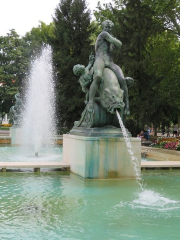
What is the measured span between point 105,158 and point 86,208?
2.71 metres

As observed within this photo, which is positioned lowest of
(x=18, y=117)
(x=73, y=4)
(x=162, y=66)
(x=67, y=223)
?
(x=67, y=223)

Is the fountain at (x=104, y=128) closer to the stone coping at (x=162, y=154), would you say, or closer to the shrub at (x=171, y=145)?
the stone coping at (x=162, y=154)

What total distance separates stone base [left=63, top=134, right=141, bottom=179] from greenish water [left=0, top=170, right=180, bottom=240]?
284mm

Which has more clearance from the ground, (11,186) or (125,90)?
(125,90)

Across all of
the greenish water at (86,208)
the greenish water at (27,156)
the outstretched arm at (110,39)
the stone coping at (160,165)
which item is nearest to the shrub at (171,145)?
the greenish water at (27,156)

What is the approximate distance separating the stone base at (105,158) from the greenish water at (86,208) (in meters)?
0.28

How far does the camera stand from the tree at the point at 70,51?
99.6ft

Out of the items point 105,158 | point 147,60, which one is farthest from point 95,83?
point 147,60

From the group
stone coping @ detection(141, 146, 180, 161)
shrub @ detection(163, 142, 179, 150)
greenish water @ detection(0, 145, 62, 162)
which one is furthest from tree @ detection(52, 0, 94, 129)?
stone coping @ detection(141, 146, 180, 161)

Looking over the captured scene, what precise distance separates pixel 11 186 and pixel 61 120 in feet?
78.4

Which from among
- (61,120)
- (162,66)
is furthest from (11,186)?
(61,120)

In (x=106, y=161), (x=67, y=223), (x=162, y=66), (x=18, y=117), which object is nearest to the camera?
(x=67, y=223)

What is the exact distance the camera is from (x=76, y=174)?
8648mm

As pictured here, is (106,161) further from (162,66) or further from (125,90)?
(162,66)
